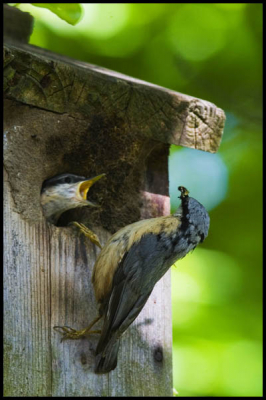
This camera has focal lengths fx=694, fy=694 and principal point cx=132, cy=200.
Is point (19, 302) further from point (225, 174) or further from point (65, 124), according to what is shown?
point (225, 174)

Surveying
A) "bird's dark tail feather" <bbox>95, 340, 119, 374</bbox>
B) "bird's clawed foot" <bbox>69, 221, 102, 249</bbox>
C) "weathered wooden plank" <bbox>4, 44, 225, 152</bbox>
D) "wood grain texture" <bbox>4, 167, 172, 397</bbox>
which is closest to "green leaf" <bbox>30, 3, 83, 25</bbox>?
"weathered wooden plank" <bbox>4, 44, 225, 152</bbox>

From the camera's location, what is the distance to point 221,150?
4906mm

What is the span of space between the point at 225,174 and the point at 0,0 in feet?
5.96

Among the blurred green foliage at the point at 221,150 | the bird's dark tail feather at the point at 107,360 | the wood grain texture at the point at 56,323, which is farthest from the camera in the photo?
the blurred green foliage at the point at 221,150

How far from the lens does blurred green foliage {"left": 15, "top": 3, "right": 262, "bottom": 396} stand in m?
4.14

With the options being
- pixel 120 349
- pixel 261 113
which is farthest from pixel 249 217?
pixel 120 349

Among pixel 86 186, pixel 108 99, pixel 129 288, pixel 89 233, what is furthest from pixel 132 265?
pixel 108 99

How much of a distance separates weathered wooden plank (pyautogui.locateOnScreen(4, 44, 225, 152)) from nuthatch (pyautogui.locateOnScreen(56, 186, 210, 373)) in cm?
51

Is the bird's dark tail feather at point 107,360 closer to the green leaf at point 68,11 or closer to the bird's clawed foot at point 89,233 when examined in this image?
the bird's clawed foot at point 89,233

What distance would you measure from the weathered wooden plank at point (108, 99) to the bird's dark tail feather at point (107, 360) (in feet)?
3.58

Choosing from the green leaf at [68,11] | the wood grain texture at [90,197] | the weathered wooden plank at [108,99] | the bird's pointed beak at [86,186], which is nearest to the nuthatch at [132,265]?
the wood grain texture at [90,197]

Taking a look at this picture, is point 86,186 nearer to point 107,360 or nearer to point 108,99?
point 108,99

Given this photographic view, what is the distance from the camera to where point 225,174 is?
463 centimetres

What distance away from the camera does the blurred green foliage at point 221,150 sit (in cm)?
414
